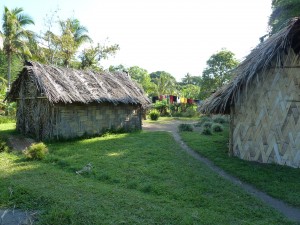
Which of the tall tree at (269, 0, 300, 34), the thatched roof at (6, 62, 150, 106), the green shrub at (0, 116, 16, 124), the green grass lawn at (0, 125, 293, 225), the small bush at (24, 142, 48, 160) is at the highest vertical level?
the tall tree at (269, 0, 300, 34)

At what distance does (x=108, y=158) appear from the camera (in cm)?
843

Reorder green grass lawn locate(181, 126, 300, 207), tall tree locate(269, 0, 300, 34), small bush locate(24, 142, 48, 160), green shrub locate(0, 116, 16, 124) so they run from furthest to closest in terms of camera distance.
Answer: green shrub locate(0, 116, 16, 124), tall tree locate(269, 0, 300, 34), small bush locate(24, 142, 48, 160), green grass lawn locate(181, 126, 300, 207)

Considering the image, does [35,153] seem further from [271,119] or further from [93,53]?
[93,53]

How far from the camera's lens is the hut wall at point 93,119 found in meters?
11.7

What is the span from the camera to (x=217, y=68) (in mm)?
28859

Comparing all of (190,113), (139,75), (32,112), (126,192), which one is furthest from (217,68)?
(126,192)

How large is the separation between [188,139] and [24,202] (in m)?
8.15

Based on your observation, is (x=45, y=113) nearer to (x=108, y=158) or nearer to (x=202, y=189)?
(x=108, y=158)

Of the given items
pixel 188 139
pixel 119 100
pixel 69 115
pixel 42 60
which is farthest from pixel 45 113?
pixel 42 60

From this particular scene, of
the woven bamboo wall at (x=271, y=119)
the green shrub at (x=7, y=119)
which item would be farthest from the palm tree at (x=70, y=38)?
the woven bamboo wall at (x=271, y=119)

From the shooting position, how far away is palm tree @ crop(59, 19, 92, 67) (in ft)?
80.2

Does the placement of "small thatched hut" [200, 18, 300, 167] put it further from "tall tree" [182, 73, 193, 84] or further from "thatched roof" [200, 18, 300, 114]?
"tall tree" [182, 73, 193, 84]

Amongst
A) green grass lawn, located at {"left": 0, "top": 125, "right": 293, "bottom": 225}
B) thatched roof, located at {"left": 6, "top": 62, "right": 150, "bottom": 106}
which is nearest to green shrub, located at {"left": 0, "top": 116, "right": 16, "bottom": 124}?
thatched roof, located at {"left": 6, "top": 62, "right": 150, "bottom": 106}

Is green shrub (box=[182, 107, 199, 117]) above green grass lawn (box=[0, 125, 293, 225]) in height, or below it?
above
